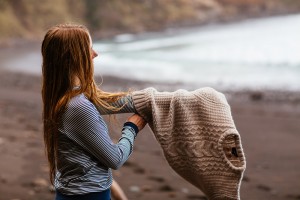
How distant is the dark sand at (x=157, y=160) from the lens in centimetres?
629

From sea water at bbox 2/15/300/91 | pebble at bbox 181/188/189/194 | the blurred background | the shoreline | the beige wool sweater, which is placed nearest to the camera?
the beige wool sweater

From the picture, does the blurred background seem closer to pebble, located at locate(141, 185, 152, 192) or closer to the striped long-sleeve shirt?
pebble, located at locate(141, 185, 152, 192)

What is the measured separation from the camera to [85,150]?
227cm

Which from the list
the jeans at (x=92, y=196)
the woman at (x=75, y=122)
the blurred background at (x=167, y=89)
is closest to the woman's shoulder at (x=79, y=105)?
the woman at (x=75, y=122)

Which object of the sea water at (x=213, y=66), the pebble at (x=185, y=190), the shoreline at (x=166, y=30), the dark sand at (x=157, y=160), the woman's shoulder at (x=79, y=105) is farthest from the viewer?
the shoreline at (x=166, y=30)

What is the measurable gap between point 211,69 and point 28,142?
65.1 ft

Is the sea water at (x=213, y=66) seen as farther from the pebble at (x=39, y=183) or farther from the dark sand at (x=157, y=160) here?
the pebble at (x=39, y=183)

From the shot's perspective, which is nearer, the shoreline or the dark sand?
the dark sand

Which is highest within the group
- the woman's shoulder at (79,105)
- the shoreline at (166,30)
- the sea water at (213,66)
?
the woman's shoulder at (79,105)

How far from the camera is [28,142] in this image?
8633 millimetres

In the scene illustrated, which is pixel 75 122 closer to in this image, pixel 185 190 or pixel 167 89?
pixel 185 190

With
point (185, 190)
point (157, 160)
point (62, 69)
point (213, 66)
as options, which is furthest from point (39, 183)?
point (213, 66)

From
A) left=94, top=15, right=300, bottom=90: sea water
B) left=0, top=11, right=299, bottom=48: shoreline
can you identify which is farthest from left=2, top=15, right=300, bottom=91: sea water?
left=0, top=11, right=299, bottom=48: shoreline

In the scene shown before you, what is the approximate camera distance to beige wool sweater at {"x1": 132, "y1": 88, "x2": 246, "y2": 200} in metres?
2.37
